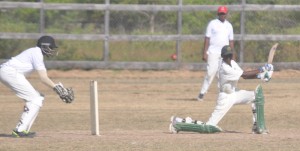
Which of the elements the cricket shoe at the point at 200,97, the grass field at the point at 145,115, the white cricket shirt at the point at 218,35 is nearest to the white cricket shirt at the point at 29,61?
the grass field at the point at 145,115

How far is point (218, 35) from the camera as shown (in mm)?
19844

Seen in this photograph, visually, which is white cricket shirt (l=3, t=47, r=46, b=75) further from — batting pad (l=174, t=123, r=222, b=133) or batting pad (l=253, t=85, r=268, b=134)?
batting pad (l=253, t=85, r=268, b=134)

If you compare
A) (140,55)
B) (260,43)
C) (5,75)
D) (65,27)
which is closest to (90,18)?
(65,27)

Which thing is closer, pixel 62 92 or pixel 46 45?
pixel 62 92

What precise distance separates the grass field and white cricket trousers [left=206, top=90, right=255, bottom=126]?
308 millimetres

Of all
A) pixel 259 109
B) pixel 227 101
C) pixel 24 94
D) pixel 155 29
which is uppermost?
pixel 155 29

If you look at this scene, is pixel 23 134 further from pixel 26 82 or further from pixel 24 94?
pixel 26 82

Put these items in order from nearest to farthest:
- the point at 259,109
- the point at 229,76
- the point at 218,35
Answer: the point at 229,76 → the point at 259,109 → the point at 218,35

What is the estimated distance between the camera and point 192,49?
90.6 ft

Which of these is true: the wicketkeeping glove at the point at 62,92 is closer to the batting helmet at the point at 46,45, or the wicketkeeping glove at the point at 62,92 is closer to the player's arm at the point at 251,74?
the batting helmet at the point at 46,45

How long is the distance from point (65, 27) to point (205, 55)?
9.86m

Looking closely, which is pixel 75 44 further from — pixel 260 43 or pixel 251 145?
pixel 251 145

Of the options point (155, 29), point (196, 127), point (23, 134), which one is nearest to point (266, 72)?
point (196, 127)

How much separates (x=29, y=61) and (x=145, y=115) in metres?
4.82
